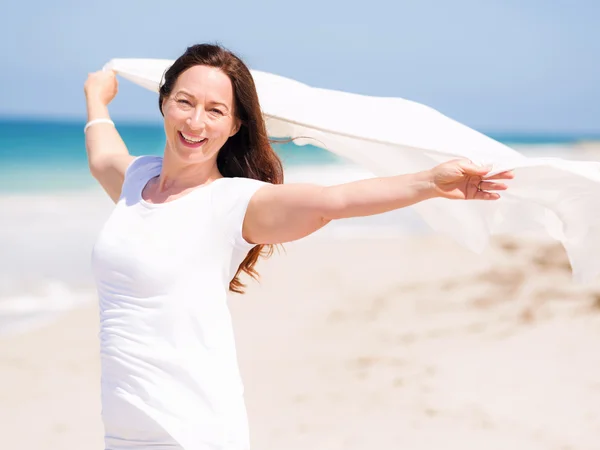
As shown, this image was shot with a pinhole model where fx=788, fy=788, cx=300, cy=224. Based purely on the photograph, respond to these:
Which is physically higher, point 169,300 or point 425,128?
point 425,128

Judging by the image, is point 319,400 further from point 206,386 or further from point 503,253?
point 503,253

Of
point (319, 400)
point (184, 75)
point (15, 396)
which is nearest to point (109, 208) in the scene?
point (15, 396)

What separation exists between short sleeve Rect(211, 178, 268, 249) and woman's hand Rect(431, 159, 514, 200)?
0.61 metres

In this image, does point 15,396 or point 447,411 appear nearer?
point 447,411

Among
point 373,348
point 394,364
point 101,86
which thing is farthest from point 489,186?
point 373,348

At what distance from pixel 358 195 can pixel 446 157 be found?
0.63 meters

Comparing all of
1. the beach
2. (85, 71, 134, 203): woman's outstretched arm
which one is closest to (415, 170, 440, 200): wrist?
(85, 71, 134, 203): woman's outstretched arm

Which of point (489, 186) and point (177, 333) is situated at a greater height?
point (489, 186)

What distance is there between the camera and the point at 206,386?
2.52 m

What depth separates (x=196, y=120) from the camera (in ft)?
8.60

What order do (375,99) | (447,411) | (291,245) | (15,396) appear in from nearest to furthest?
1. (375,99)
2. (447,411)
3. (15,396)
4. (291,245)

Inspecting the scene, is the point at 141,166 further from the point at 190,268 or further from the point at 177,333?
the point at 177,333

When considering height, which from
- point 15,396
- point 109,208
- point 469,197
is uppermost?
point 469,197

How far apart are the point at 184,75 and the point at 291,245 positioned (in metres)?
10.1
